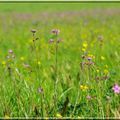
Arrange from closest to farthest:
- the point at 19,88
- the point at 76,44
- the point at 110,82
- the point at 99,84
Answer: the point at 99,84 → the point at 19,88 → the point at 110,82 → the point at 76,44

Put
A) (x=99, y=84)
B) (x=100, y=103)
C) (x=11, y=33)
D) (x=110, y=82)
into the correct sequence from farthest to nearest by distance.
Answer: (x=11, y=33) < (x=110, y=82) < (x=99, y=84) < (x=100, y=103)

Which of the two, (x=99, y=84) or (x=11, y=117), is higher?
(x=99, y=84)

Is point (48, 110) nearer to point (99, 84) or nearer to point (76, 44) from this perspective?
point (99, 84)

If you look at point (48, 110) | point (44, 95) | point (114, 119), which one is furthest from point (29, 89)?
point (114, 119)

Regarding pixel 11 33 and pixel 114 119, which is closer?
pixel 114 119

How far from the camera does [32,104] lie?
306 centimetres

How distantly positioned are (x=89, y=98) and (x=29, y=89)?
687 millimetres

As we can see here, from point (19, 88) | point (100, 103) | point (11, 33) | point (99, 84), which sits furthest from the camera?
point (11, 33)

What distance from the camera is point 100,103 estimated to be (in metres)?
2.92

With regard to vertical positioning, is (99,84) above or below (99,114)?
above

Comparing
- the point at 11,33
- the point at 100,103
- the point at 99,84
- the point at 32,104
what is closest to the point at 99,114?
the point at 100,103

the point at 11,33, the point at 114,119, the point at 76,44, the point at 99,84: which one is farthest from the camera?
the point at 11,33

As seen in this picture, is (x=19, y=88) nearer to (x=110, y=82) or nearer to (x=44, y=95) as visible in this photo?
(x=44, y=95)

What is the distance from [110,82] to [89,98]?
998mm
